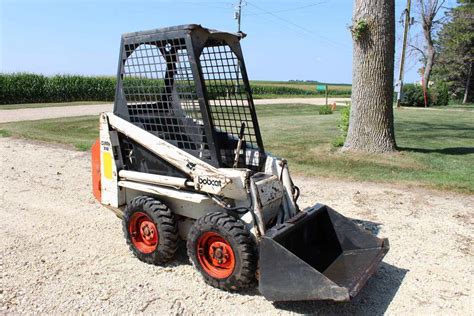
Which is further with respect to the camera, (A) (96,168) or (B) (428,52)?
(B) (428,52)

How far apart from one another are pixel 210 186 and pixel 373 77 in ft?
21.3

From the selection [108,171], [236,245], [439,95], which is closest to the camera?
[236,245]

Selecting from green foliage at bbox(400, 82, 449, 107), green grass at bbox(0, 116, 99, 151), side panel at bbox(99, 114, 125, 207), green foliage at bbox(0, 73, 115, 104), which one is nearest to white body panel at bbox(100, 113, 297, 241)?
side panel at bbox(99, 114, 125, 207)

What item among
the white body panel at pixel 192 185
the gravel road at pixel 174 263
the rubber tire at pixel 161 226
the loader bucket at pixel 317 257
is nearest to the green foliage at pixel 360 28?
the gravel road at pixel 174 263

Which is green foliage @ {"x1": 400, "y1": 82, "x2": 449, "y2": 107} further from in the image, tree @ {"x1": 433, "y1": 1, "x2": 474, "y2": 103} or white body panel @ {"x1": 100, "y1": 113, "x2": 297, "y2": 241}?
white body panel @ {"x1": 100, "y1": 113, "x2": 297, "y2": 241}

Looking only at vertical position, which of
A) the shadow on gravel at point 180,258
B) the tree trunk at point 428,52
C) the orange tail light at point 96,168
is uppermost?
the tree trunk at point 428,52

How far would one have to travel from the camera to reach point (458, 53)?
130 ft

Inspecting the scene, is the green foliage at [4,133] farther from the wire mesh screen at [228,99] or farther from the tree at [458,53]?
the tree at [458,53]

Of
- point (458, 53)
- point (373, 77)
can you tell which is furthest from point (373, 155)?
point (458, 53)

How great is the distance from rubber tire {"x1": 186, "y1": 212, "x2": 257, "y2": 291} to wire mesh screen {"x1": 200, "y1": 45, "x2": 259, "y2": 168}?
2.70 ft

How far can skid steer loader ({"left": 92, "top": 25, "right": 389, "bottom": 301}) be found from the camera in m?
3.35

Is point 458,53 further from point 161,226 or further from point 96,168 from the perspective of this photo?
point 161,226

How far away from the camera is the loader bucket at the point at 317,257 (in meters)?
3.04

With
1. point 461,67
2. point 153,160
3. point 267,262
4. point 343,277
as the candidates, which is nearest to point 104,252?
point 153,160
